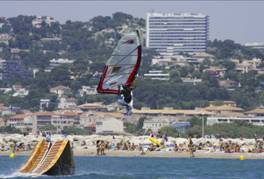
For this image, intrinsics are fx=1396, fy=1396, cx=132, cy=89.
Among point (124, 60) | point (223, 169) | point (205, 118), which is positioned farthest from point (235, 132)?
point (124, 60)

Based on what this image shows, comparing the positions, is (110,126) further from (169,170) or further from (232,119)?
(169,170)

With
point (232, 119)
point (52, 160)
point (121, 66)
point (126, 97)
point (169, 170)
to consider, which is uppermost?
point (121, 66)

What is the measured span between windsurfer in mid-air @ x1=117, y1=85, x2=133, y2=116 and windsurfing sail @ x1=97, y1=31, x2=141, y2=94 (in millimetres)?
325

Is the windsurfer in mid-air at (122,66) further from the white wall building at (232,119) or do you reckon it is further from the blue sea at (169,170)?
the white wall building at (232,119)

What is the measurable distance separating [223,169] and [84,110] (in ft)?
357

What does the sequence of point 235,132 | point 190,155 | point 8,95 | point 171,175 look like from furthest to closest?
point 8,95 < point 235,132 < point 190,155 < point 171,175

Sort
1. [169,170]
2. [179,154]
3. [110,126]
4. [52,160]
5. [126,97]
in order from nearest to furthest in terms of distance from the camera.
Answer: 1. [126,97]
2. [52,160]
3. [169,170]
4. [179,154]
5. [110,126]

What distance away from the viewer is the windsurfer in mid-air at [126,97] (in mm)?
44656

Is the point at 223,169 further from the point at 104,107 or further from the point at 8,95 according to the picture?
the point at 8,95

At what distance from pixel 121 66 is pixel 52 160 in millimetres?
8290

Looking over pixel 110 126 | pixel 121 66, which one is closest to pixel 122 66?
pixel 121 66

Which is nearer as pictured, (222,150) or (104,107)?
(222,150)

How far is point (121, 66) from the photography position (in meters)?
45.7

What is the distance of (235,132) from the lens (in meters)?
132
